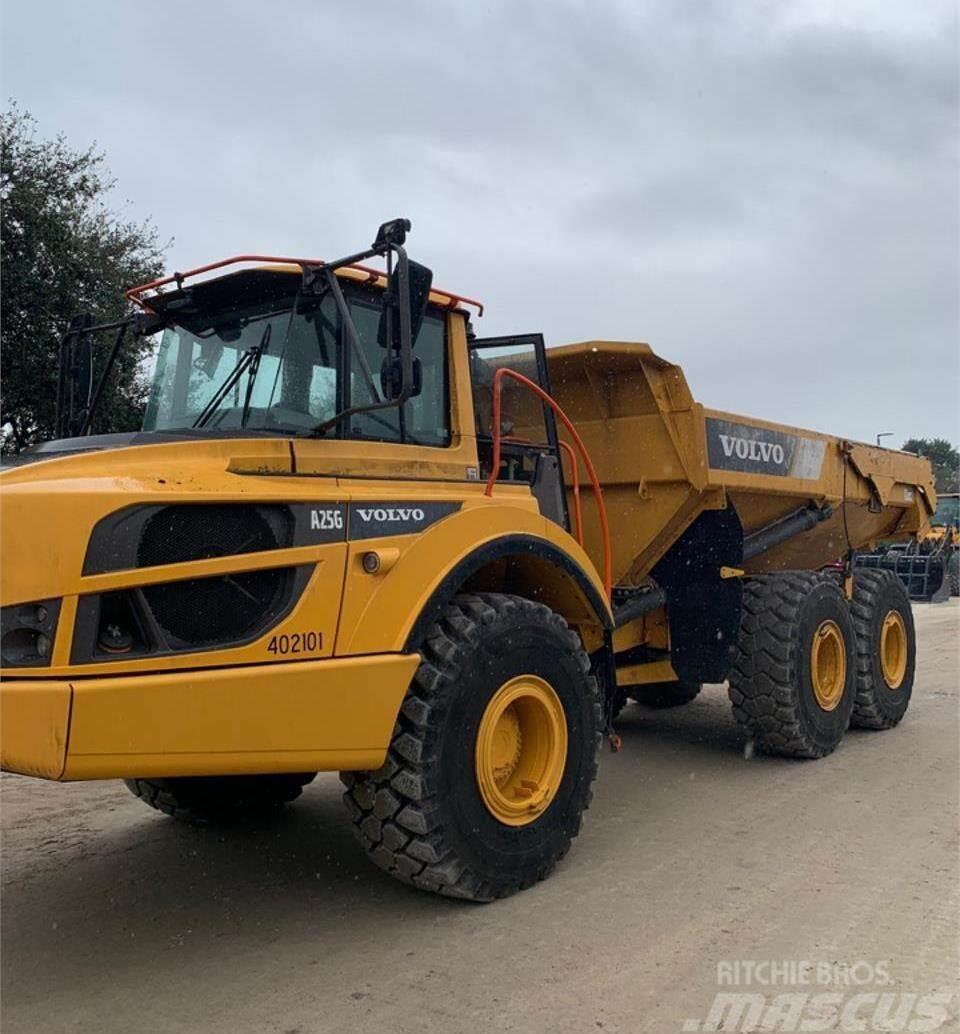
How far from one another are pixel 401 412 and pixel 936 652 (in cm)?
1042

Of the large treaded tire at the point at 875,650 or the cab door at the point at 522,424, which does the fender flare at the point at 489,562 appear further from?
the large treaded tire at the point at 875,650

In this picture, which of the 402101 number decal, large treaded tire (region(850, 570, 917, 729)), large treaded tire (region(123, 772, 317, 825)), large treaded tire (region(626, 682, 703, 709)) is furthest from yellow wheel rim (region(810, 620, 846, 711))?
the 402101 number decal

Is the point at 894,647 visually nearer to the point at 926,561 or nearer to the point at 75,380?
the point at 75,380

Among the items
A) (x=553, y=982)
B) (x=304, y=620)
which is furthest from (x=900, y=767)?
(x=304, y=620)

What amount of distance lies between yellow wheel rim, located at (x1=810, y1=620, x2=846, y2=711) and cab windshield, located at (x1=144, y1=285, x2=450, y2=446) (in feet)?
11.6

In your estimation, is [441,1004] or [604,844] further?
[604,844]

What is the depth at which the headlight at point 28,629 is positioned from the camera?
2.87m

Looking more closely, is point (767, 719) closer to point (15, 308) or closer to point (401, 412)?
point (401, 412)

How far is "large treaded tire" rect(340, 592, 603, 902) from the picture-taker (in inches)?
144

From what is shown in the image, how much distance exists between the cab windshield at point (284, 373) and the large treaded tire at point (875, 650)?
436 centimetres

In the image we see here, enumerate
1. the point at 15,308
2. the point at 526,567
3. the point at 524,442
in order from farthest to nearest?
the point at 15,308
the point at 524,442
the point at 526,567

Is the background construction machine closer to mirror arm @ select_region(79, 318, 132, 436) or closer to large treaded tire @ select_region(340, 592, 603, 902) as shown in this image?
large treaded tire @ select_region(340, 592, 603, 902)

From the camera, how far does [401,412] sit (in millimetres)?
4098

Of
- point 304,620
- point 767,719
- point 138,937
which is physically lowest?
point 138,937
